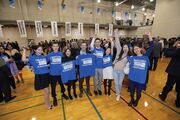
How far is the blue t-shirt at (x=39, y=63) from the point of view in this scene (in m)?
2.29

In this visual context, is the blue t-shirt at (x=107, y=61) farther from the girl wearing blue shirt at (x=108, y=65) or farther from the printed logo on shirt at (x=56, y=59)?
the printed logo on shirt at (x=56, y=59)

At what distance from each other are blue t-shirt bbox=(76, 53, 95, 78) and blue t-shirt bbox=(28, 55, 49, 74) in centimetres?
81

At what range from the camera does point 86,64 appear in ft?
9.23

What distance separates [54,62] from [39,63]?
34cm

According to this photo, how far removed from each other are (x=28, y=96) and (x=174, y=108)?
408 centimetres

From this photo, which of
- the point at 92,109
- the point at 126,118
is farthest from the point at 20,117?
the point at 126,118

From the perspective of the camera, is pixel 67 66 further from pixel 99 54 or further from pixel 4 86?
pixel 4 86

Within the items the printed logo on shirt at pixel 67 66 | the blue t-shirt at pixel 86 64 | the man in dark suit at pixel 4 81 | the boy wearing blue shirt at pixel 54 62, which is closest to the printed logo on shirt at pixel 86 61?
the blue t-shirt at pixel 86 64

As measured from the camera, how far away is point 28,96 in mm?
3396

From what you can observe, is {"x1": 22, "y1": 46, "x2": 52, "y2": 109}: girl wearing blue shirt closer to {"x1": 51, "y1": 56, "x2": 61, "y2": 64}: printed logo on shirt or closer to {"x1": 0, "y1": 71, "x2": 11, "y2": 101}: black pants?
{"x1": 51, "y1": 56, "x2": 61, "y2": 64}: printed logo on shirt

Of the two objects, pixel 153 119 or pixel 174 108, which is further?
pixel 174 108

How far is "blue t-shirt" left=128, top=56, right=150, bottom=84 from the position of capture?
229 cm

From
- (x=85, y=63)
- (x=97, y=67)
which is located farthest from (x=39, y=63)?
(x=97, y=67)

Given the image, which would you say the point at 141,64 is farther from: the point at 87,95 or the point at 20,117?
the point at 20,117
